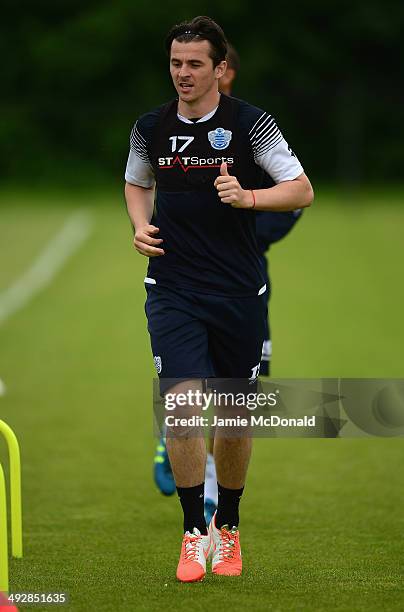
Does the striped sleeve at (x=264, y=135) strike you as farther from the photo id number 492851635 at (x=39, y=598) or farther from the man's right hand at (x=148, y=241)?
the photo id number 492851635 at (x=39, y=598)

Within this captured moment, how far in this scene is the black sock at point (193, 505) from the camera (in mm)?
5922

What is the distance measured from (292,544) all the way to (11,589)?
181cm

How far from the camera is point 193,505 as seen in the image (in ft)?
19.5

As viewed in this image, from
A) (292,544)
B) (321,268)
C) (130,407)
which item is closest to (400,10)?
(321,268)

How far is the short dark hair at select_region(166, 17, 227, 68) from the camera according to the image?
5.86m

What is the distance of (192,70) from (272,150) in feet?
1.67

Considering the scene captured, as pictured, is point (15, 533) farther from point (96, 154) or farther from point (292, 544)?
point (96, 154)

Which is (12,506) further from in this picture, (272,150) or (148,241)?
(272,150)

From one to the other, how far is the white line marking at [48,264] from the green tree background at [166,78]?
7.78m

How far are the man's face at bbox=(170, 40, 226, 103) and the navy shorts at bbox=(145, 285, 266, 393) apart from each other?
897 millimetres

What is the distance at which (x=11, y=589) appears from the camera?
559cm

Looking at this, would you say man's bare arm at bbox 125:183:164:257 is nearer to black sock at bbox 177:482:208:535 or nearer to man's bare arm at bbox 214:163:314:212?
man's bare arm at bbox 214:163:314:212

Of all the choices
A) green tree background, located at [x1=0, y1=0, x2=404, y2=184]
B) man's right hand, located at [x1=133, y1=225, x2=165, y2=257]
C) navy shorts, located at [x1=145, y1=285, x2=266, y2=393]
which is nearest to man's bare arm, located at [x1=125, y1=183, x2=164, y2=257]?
man's right hand, located at [x1=133, y1=225, x2=165, y2=257]

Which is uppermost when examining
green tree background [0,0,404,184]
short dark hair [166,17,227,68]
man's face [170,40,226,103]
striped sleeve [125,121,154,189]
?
green tree background [0,0,404,184]
